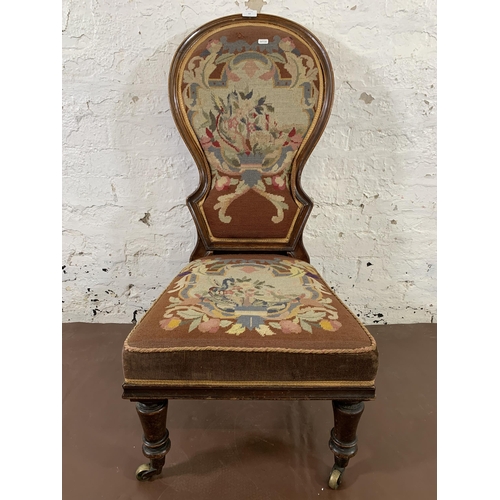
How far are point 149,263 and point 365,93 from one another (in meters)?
1.20

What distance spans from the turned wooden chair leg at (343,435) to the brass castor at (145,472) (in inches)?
19.0

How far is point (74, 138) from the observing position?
1.64 meters

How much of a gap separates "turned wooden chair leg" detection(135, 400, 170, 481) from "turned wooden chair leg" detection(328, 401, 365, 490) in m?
0.43

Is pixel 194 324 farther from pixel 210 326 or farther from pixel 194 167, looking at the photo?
A: pixel 194 167

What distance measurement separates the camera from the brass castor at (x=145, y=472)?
1033mm

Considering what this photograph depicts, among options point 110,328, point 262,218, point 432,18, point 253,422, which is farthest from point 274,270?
point 432,18

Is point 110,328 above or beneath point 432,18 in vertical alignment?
beneath

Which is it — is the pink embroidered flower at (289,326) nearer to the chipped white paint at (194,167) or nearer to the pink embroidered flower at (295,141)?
the pink embroidered flower at (295,141)

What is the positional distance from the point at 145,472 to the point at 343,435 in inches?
21.4

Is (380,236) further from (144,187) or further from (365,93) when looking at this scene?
(144,187)

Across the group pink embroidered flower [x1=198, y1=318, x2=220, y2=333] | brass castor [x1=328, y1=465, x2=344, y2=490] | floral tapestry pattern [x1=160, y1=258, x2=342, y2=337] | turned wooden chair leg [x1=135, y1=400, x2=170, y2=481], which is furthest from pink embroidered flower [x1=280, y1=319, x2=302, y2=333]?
brass castor [x1=328, y1=465, x2=344, y2=490]

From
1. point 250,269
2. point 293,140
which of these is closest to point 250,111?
point 293,140

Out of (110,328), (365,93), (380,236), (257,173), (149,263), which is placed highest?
(365,93)

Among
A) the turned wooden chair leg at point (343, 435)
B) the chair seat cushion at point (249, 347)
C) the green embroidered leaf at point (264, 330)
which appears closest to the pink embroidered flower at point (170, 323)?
the chair seat cushion at point (249, 347)
